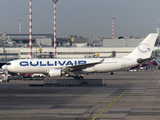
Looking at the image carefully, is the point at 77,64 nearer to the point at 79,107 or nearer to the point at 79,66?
the point at 79,66

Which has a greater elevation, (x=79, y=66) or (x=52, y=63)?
(x=52, y=63)

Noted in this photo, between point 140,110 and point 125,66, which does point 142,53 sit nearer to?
point 125,66

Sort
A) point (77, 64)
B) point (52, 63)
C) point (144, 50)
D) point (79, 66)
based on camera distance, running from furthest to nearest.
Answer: point (144, 50)
point (52, 63)
point (77, 64)
point (79, 66)

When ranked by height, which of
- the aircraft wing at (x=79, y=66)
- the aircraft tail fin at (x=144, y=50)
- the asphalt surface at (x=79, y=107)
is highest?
the aircraft tail fin at (x=144, y=50)

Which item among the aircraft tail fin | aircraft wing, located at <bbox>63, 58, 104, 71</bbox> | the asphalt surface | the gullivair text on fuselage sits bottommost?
the asphalt surface

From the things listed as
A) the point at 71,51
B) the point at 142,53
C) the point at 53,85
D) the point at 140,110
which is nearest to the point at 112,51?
the point at 71,51

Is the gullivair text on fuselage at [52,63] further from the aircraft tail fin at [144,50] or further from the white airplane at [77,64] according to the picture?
the aircraft tail fin at [144,50]

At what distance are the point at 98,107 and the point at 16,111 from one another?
6.77 m

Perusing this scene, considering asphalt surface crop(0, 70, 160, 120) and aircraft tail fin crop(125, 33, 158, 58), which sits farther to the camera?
aircraft tail fin crop(125, 33, 158, 58)

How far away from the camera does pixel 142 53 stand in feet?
215

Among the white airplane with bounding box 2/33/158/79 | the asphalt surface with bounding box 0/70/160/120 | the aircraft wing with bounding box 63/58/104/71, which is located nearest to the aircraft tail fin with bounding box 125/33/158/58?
the white airplane with bounding box 2/33/158/79

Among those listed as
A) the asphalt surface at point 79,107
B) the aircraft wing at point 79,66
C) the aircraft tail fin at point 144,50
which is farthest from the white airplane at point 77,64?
the asphalt surface at point 79,107

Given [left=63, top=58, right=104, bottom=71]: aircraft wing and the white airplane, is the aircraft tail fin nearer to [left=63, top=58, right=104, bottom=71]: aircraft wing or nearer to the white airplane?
the white airplane

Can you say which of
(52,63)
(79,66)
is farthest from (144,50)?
(52,63)
